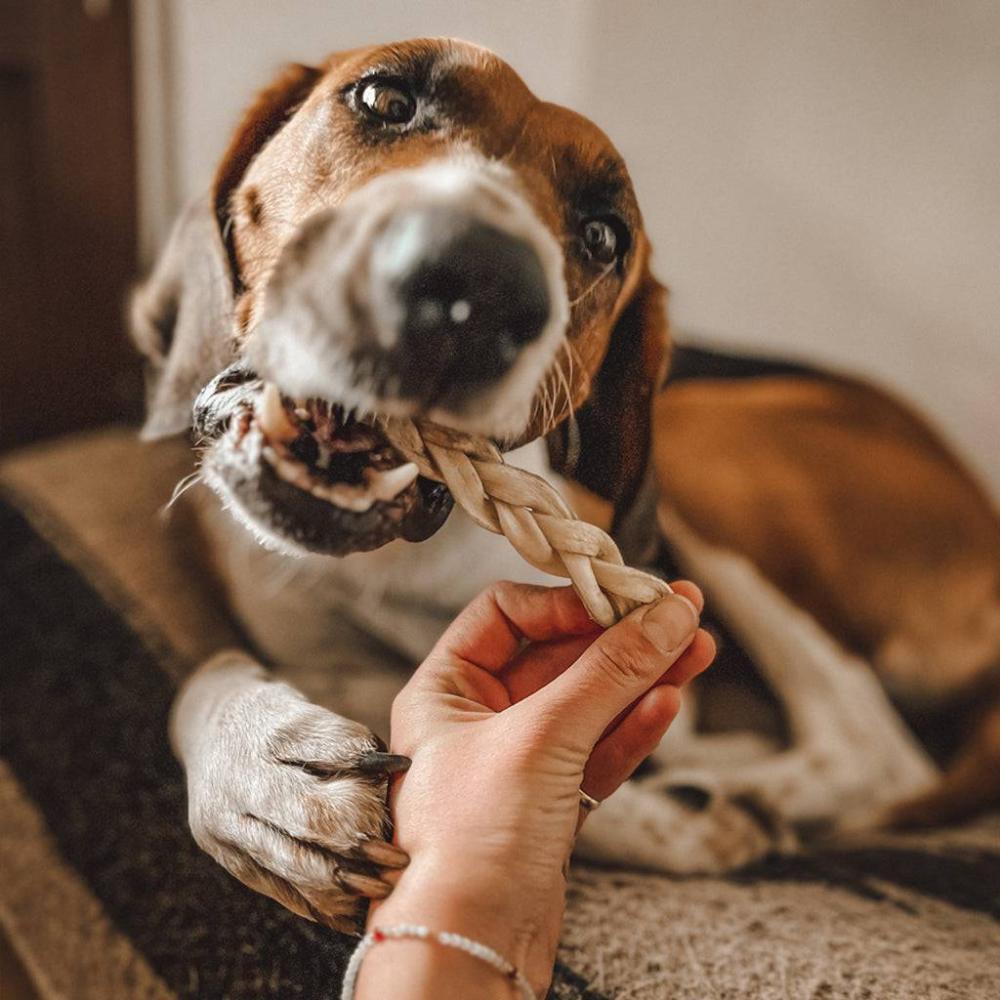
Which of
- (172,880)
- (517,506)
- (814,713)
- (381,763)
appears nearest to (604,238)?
(517,506)

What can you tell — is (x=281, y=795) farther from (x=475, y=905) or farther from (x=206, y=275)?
(x=206, y=275)

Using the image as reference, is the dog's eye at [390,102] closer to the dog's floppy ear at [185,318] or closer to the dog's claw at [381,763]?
the dog's floppy ear at [185,318]

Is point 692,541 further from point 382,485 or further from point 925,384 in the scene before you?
point 382,485

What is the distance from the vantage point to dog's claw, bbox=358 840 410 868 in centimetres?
69

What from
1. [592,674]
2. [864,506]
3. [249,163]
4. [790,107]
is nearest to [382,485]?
[592,674]

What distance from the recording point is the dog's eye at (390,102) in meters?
0.82

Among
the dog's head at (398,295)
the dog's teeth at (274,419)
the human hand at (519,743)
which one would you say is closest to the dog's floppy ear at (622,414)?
the dog's head at (398,295)

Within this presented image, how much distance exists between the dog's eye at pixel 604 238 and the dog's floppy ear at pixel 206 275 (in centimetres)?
33

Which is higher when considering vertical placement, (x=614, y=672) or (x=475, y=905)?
(x=614, y=672)

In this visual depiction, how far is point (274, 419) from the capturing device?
678 millimetres

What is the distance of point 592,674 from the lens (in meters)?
0.70

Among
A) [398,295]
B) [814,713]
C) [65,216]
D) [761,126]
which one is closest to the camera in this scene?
[398,295]

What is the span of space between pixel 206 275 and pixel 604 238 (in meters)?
0.41

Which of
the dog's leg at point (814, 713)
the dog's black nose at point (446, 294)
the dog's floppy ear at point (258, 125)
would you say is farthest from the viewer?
the dog's leg at point (814, 713)
